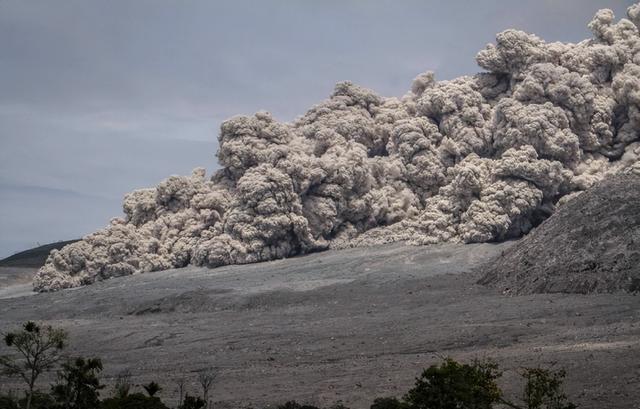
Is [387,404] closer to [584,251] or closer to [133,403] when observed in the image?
[133,403]

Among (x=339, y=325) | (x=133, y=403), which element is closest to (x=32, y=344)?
(x=133, y=403)

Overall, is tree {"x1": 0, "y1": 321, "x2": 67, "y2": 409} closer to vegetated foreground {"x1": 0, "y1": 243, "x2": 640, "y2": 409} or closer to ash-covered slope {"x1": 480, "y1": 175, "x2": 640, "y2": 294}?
vegetated foreground {"x1": 0, "y1": 243, "x2": 640, "y2": 409}

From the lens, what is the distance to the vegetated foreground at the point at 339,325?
75.5ft

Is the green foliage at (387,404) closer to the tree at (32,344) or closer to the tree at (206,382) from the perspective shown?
the tree at (206,382)

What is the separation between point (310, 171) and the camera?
55.7m

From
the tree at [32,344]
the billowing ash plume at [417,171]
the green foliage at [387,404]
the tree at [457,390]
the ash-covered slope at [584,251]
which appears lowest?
the green foliage at [387,404]

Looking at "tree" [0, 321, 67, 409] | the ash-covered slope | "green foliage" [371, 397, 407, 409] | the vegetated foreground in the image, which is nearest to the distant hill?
the vegetated foreground

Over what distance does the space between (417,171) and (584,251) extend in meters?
20.6

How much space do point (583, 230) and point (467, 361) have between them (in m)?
16.8

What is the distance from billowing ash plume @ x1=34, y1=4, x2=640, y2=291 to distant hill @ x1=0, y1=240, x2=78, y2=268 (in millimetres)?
26573

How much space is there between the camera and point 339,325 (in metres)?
33.4

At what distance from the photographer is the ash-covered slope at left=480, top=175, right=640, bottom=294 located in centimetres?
3503

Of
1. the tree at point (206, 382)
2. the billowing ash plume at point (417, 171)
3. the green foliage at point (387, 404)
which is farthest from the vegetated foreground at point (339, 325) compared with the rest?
the billowing ash plume at point (417, 171)

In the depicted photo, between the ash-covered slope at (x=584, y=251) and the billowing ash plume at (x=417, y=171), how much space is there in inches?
304
